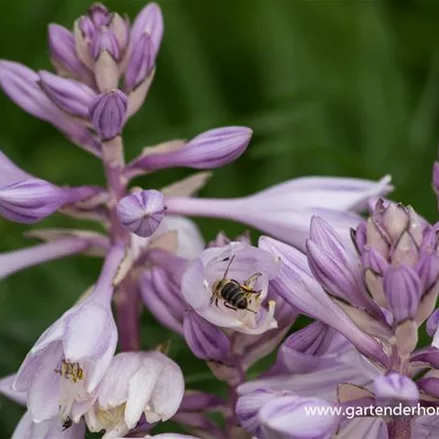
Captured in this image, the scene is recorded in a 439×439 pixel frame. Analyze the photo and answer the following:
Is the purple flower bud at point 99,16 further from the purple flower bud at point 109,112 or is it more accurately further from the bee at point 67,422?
→ the bee at point 67,422

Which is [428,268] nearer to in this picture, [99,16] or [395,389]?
[395,389]

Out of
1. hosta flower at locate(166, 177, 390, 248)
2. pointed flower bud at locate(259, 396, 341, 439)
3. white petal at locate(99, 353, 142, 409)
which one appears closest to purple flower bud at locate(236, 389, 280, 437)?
pointed flower bud at locate(259, 396, 341, 439)

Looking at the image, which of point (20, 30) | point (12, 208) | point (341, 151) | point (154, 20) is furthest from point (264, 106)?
point (12, 208)

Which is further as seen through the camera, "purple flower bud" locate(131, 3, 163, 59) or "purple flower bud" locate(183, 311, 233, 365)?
"purple flower bud" locate(131, 3, 163, 59)

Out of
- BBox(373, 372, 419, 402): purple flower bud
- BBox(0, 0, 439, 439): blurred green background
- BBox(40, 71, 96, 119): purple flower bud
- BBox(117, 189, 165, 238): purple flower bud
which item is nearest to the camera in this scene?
BBox(373, 372, 419, 402): purple flower bud

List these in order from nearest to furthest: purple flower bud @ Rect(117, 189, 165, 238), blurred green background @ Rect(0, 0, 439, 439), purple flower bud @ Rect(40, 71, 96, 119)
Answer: purple flower bud @ Rect(117, 189, 165, 238), purple flower bud @ Rect(40, 71, 96, 119), blurred green background @ Rect(0, 0, 439, 439)

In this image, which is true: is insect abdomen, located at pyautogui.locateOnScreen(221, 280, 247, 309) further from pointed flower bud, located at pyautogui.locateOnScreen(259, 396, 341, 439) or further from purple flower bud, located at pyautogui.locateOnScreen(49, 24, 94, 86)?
purple flower bud, located at pyautogui.locateOnScreen(49, 24, 94, 86)

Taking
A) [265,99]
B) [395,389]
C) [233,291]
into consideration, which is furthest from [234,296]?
[265,99]
